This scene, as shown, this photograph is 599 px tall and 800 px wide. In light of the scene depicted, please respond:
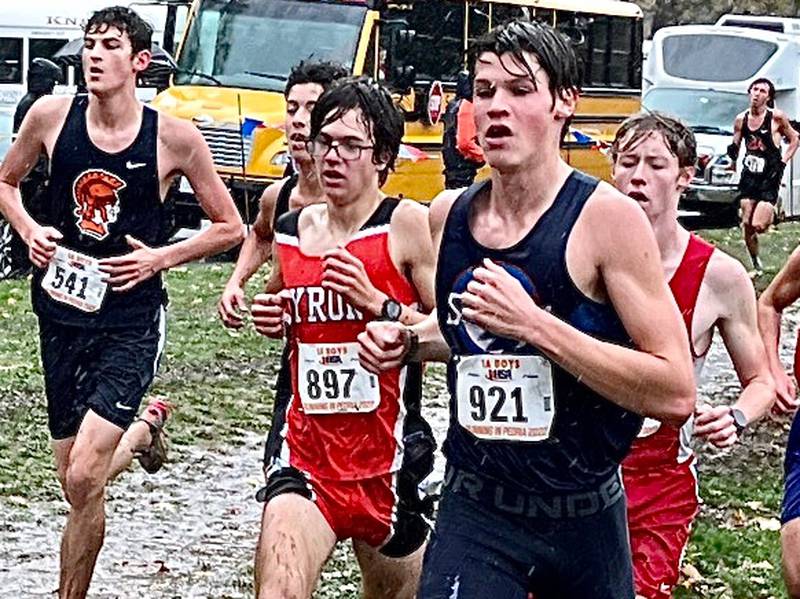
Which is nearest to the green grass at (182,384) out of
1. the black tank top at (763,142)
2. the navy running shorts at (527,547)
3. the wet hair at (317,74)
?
the wet hair at (317,74)

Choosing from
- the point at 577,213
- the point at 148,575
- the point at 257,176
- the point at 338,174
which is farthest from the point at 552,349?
the point at 257,176

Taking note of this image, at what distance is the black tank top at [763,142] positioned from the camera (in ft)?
67.3

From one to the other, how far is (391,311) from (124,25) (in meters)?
2.31

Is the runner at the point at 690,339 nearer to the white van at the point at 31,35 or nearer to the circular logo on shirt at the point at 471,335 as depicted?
the circular logo on shirt at the point at 471,335

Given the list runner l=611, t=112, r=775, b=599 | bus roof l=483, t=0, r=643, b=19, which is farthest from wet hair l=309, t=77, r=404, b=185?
bus roof l=483, t=0, r=643, b=19

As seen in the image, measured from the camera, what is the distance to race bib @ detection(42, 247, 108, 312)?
6.89m

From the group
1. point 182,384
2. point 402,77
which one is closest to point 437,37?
point 402,77

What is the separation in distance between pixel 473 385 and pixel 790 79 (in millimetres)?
29022

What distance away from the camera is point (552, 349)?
4000 mm

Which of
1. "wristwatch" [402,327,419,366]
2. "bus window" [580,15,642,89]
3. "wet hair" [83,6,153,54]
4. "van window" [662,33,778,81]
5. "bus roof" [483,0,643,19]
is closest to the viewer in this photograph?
"wristwatch" [402,327,419,366]

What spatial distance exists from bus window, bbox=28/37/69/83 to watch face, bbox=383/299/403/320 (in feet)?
65.0

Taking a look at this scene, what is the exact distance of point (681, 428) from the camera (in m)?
5.35

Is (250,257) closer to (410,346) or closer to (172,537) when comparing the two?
(172,537)

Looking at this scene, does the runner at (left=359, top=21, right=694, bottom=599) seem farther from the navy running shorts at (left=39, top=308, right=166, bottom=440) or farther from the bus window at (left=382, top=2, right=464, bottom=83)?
the bus window at (left=382, top=2, right=464, bottom=83)
